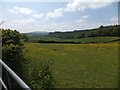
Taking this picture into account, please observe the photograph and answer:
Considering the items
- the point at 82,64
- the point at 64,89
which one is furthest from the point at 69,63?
the point at 64,89

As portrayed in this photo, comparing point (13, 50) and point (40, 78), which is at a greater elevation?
point (13, 50)

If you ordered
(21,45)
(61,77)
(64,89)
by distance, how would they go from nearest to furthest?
(21,45) < (64,89) < (61,77)

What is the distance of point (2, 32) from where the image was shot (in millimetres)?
11461

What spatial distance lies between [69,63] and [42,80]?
16655 mm

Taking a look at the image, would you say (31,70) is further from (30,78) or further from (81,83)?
(81,83)

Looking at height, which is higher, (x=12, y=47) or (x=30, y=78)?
(x=12, y=47)

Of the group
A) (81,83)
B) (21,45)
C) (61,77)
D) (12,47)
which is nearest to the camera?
(12,47)

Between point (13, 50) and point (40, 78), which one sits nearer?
point (13, 50)

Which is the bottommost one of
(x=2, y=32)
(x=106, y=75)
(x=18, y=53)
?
(x=106, y=75)

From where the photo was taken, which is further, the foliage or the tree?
the foliage

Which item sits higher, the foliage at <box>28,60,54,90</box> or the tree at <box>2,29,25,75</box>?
the tree at <box>2,29,25,75</box>

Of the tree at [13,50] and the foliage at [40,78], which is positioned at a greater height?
the tree at [13,50]

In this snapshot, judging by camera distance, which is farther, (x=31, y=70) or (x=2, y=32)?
(x=31, y=70)

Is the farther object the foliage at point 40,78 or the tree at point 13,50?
the foliage at point 40,78
